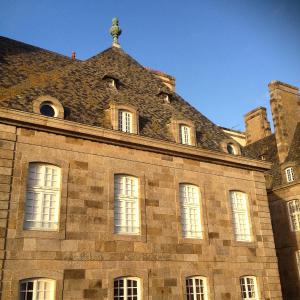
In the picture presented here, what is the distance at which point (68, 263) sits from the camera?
42.7 ft

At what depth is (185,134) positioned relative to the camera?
722 inches

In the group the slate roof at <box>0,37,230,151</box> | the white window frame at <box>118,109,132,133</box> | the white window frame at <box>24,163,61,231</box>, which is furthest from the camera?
the white window frame at <box>118,109,132,133</box>

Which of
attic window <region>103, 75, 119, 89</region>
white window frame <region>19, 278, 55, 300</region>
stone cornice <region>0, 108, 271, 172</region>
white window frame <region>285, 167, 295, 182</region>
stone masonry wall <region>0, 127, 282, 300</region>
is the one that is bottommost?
white window frame <region>19, 278, 55, 300</region>

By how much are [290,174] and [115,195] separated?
1581cm

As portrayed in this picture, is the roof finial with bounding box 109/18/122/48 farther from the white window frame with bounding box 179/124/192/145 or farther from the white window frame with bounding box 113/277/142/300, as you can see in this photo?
the white window frame with bounding box 113/277/142/300

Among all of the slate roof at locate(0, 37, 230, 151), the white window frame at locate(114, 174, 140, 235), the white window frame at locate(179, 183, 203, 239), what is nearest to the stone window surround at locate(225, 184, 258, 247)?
the white window frame at locate(179, 183, 203, 239)

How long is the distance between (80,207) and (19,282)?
316 cm

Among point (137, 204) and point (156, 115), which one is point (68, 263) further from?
point (156, 115)

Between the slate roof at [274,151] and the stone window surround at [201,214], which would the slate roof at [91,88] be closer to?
the stone window surround at [201,214]

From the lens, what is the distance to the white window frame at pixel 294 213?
25984 millimetres

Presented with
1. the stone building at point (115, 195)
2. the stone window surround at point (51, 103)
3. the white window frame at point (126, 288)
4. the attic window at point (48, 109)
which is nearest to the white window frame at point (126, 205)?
the stone building at point (115, 195)

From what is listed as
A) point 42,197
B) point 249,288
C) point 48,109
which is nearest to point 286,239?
point 249,288

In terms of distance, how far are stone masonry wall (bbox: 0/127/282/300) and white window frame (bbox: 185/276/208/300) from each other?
10.1 inches

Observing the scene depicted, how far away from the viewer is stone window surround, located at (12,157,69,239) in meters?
12.7
